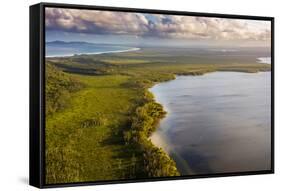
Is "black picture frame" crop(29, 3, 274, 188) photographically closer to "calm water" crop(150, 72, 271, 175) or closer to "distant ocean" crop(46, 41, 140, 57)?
"distant ocean" crop(46, 41, 140, 57)

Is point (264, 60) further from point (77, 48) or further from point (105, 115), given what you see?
point (77, 48)

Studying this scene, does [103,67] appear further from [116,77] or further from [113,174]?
[113,174]

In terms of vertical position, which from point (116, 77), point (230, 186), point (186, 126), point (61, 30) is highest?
point (61, 30)

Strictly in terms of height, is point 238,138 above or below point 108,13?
below

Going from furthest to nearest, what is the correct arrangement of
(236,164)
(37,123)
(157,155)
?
1. (236,164)
2. (157,155)
3. (37,123)

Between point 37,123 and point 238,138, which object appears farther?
point 238,138

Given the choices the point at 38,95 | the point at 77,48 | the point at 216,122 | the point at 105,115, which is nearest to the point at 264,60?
the point at 216,122

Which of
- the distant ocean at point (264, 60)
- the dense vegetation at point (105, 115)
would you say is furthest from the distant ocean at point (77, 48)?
the distant ocean at point (264, 60)


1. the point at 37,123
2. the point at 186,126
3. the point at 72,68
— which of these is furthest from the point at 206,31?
the point at 37,123
